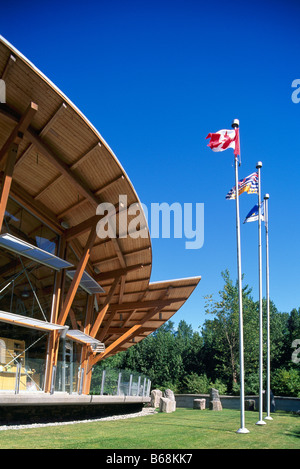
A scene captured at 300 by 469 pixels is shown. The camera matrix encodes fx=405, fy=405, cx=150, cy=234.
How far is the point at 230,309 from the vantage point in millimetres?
53438

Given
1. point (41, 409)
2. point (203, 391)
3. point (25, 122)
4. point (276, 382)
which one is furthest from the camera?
point (203, 391)

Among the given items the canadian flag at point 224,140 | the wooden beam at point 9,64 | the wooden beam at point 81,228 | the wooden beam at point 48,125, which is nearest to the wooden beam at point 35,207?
the wooden beam at point 81,228

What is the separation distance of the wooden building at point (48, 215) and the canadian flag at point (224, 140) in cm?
382

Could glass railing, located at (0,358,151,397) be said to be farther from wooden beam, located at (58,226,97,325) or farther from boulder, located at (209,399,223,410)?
boulder, located at (209,399,223,410)

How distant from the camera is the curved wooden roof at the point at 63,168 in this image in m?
12.7

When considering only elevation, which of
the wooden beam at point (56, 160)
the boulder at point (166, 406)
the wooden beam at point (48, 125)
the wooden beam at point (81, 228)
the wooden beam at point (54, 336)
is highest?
the wooden beam at point (48, 125)

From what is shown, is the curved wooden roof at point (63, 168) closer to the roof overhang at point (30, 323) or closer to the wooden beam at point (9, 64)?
the wooden beam at point (9, 64)

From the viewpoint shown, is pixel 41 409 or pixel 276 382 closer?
pixel 41 409

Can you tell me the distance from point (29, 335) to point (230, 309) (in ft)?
132

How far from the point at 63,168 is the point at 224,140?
632 cm

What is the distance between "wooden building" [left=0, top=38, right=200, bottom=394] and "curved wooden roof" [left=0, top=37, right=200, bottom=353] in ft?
0.12

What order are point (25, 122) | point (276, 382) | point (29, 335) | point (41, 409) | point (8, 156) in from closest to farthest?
1. point (25, 122)
2. point (8, 156)
3. point (41, 409)
4. point (29, 335)
5. point (276, 382)
